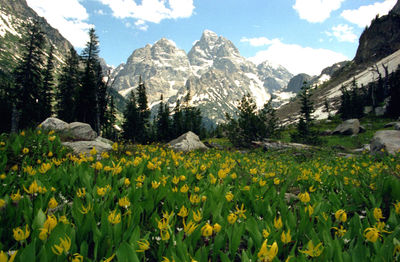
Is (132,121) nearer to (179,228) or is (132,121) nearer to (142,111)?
(142,111)

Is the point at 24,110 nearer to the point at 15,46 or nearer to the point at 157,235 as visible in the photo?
the point at 157,235

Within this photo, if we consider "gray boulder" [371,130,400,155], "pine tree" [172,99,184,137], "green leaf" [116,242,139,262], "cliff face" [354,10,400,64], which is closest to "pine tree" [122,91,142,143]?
"pine tree" [172,99,184,137]

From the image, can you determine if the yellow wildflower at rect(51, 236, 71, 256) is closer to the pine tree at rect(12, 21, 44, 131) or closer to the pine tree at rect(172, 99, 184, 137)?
the pine tree at rect(12, 21, 44, 131)

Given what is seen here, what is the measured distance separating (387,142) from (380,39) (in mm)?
144500

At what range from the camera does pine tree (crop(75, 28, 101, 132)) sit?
30.0 metres

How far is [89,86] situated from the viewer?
32.9m

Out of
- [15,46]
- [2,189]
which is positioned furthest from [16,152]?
[15,46]

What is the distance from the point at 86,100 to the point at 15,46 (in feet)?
701

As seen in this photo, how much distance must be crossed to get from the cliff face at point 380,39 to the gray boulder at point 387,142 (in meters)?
133

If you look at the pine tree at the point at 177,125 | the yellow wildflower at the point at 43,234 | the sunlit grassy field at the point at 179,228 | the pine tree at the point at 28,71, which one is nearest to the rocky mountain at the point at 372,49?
the pine tree at the point at 177,125

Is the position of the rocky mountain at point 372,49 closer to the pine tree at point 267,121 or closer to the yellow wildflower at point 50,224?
the pine tree at point 267,121

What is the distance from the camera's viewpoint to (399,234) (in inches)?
72.5

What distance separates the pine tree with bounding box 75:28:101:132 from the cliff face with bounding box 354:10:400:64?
13553 centimetres

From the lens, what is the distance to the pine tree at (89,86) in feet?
98.5
